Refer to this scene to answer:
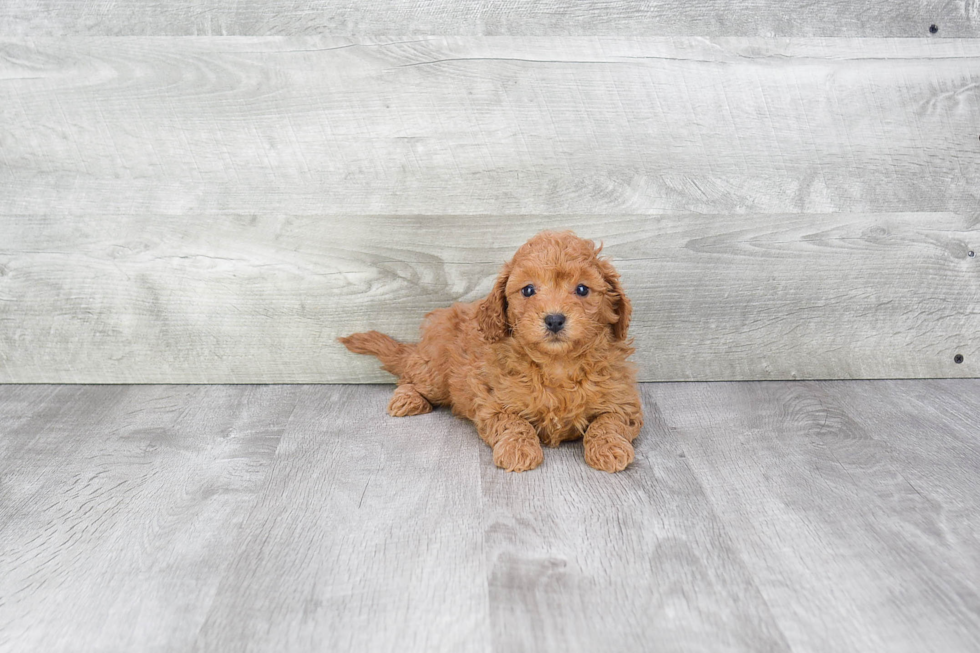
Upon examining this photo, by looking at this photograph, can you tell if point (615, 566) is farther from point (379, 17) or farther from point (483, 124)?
point (379, 17)

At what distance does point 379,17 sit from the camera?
88.0 inches

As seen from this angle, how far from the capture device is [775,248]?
7.82 feet

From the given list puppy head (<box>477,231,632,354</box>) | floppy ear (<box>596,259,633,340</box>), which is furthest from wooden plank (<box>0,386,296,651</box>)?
floppy ear (<box>596,259,633,340</box>)

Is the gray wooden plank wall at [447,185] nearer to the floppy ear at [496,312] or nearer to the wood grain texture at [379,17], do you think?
the wood grain texture at [379,17]

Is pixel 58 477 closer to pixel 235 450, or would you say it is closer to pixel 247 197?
pixel 235 450

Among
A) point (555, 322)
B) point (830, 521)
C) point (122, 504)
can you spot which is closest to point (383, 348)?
point (555, 322)

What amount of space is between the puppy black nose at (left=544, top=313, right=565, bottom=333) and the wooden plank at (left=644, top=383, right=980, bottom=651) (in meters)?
0.49

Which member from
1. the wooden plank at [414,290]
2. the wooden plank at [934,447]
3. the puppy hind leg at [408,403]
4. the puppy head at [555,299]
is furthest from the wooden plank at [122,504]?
the wooden plank at [934,447]

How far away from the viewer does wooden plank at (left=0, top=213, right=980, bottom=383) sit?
92.8 inches

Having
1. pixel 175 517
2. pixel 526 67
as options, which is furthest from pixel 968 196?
pixel 175 517

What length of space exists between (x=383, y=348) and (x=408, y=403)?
0.70 feet

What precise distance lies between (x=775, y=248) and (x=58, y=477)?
2.08 meters

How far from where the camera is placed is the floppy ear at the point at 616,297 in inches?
74.2

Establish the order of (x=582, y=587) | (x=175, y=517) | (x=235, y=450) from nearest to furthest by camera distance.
Answer: (x=582, y=587) → (x=175, y=517) → (x=235, y=450)
